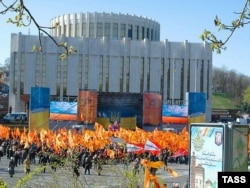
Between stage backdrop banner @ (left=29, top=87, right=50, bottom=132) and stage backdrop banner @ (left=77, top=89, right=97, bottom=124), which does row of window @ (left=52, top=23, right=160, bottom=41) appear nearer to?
stage backdrop banner @ (left=77, top=89, right=97, bottom=124)

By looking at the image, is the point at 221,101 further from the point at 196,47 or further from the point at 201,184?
the point at 201,184

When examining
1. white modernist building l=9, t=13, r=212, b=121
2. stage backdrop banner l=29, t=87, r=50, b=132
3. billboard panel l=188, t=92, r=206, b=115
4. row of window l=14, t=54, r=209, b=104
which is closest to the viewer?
stage backdrop banner l=29, t=87, r=50, b=132

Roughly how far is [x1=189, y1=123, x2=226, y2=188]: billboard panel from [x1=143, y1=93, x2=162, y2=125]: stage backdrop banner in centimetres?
3446

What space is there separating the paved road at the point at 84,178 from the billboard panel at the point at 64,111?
14.3 meters

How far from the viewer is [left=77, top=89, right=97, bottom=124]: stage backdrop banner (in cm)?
4312

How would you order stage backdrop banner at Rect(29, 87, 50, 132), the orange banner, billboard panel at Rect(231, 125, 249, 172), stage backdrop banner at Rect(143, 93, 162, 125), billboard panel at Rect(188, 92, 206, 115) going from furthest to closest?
1. the orange banner
2. stage backdrop banner at Rect(143, 93, 162, 125)
3. billboard panel at Rect(188, 92, 206, 115)
4. stage backdrop banner at Rect(29, 87, 50, 132)
5. billboard panel at Rect(231, 125, 249, 172)

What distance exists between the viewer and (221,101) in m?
97.7

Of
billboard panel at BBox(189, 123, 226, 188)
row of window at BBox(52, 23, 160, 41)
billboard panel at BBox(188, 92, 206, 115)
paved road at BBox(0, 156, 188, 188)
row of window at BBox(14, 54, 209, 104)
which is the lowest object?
paved road at BBox(0, 156, 188, 188)

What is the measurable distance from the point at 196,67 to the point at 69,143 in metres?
43.5

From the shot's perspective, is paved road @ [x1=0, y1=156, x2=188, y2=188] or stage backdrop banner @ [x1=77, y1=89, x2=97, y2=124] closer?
paved road @ [x1=0, y1=156, x2=188, y2=188]

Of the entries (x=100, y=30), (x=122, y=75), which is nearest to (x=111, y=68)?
(x=122, y=75)

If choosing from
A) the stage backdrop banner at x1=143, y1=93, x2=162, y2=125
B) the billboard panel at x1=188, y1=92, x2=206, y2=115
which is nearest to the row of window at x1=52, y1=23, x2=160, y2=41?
the stage backdrop banner at x1=143, y1=93, x2=162, y2=125

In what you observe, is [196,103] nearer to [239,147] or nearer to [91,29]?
[239,147]

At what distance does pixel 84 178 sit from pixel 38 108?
73.4ft
